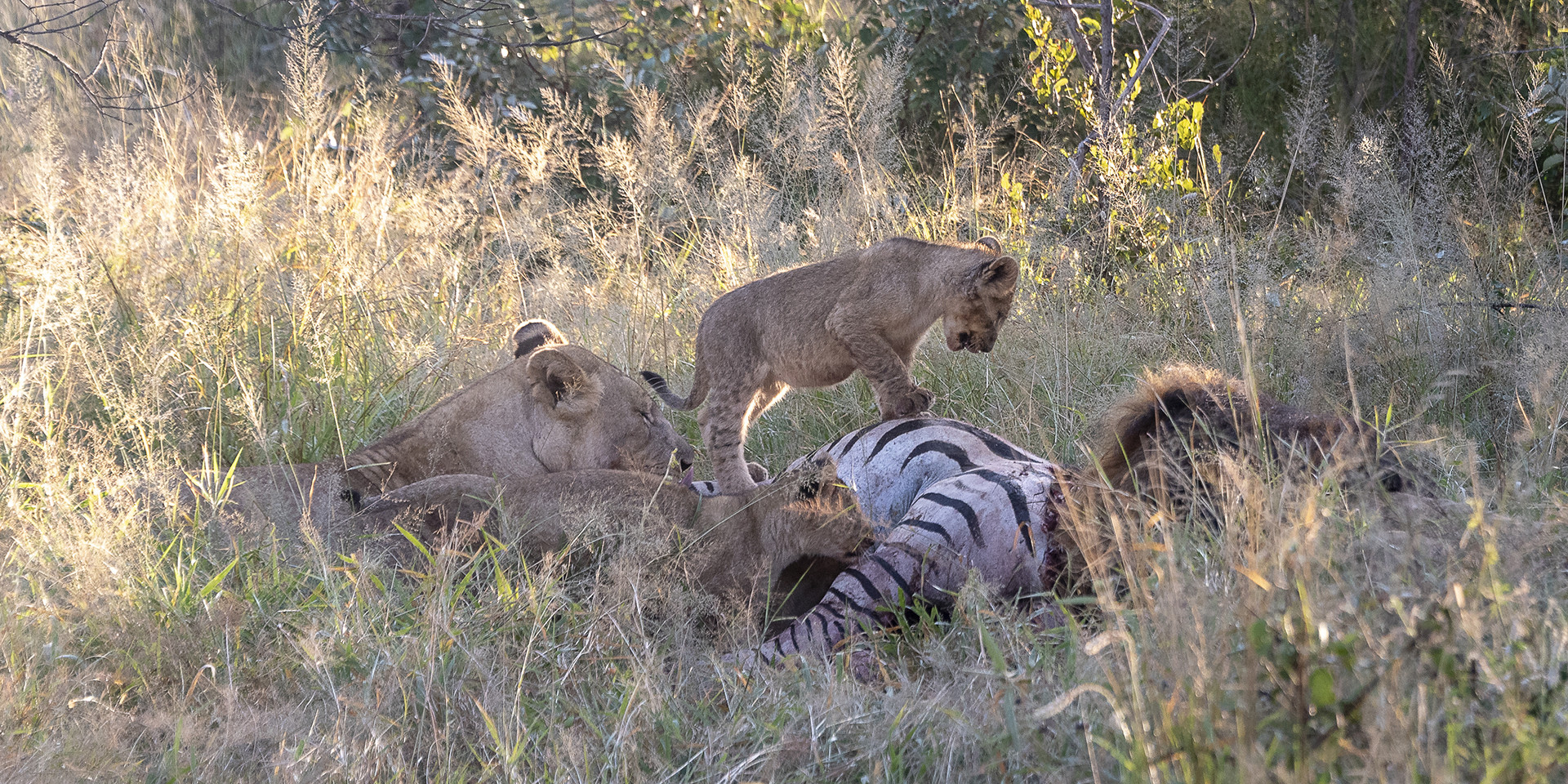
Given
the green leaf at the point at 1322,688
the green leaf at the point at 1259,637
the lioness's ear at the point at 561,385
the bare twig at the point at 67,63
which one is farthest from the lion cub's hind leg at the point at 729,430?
the green leaf at the point at 1322,688

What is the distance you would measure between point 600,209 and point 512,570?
356cm

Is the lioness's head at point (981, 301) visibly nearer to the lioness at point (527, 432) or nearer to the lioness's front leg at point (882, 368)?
the lioness's front leg at point (882, 368)

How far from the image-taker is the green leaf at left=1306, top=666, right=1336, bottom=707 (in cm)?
181

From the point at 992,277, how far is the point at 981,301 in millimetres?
125

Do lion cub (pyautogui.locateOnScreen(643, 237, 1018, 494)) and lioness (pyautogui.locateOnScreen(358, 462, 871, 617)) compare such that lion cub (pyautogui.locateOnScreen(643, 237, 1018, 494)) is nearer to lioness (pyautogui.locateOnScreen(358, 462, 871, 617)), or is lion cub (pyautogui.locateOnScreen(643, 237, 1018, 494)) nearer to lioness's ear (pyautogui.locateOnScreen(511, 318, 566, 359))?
lioness's ear (pyautogui.locateOnScreen(511, 318, 566, 359))

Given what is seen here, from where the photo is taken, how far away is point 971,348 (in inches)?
203

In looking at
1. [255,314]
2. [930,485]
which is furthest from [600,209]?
[930,485]

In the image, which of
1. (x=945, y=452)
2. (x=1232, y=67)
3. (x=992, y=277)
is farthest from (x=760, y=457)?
(x=1232, y=67)

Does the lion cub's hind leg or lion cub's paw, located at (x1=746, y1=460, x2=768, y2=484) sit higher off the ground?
the lion cub's hind leg

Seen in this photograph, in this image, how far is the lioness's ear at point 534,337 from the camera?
5.23 metres

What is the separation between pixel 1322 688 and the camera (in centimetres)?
181

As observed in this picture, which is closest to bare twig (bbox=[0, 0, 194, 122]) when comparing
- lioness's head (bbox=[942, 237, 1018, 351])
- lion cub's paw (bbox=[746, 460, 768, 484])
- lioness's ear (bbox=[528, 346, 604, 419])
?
lioness's ear (bbox=[528, 346, 604, 419])

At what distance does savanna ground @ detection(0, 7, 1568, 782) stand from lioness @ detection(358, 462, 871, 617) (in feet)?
0.53

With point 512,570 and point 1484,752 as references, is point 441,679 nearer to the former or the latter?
point 512,570
